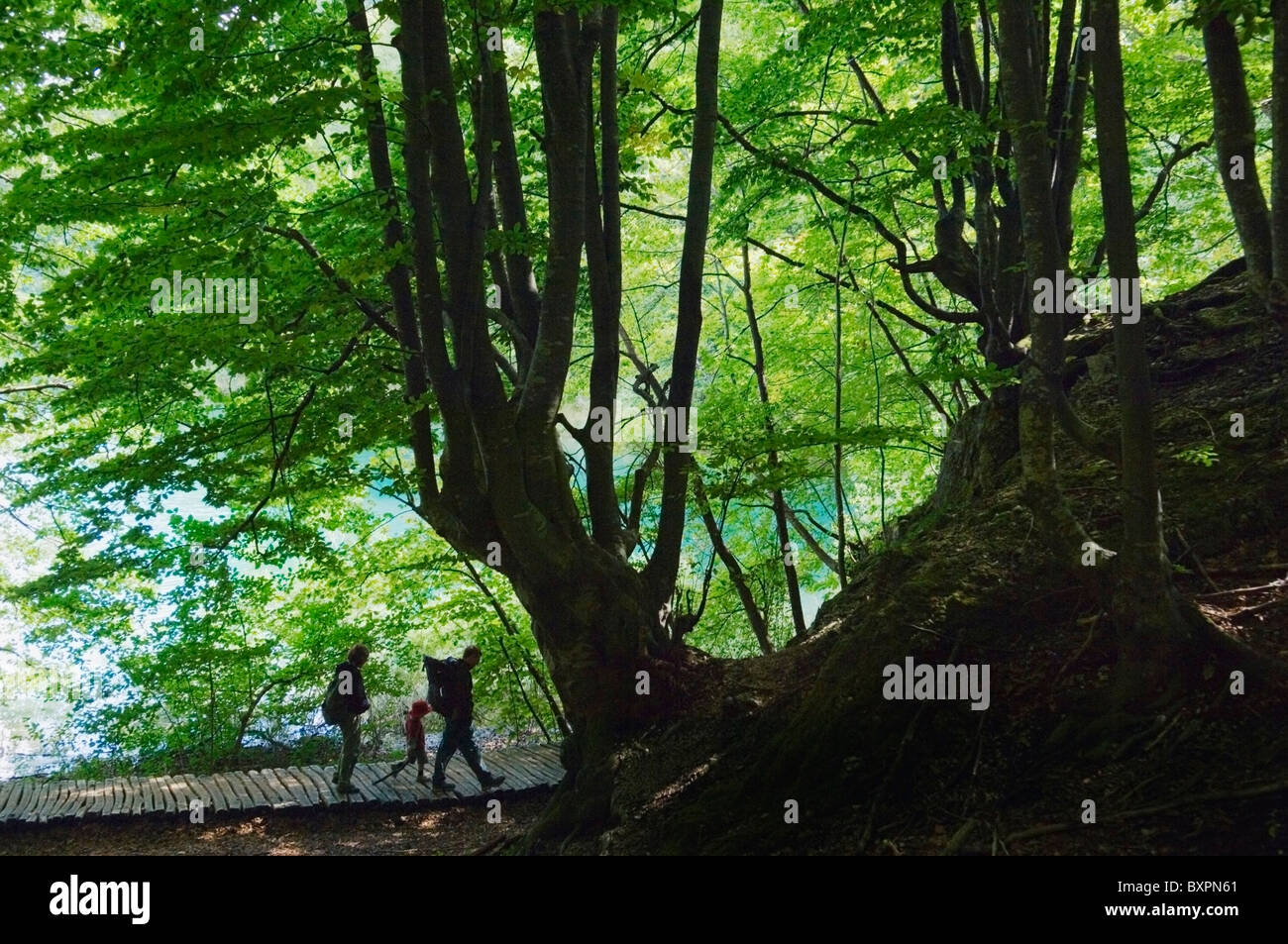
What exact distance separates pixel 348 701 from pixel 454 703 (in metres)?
0.94

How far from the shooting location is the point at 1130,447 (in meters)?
3.87

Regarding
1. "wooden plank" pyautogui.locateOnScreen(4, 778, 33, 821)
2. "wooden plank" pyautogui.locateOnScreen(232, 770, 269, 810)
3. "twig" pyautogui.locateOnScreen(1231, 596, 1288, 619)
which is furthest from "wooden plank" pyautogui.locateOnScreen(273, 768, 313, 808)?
"twig" pyautogui.locateOnScreen(1231, 596, 1288, 619)

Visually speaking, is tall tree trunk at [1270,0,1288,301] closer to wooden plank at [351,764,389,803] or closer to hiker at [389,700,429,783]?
hiker at [389,700,429,783]

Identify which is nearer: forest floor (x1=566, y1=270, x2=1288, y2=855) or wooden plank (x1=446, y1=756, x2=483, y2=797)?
forest floor (x1=566, y1=270, x2=1288, y2=855)

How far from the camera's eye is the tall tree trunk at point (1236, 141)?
5.21 metres

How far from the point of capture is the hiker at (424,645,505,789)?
25.4 feet

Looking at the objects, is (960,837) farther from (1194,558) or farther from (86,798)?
(86,798)

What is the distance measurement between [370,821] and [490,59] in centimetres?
639

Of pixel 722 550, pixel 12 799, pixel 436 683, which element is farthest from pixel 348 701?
pixel 722 550

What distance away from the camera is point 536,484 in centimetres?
564

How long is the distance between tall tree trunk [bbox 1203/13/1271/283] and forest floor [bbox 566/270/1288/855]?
858 millimetres

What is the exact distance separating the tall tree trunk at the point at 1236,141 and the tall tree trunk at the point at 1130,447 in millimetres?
1976
